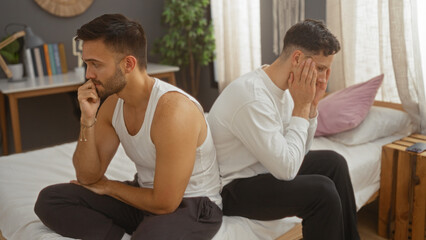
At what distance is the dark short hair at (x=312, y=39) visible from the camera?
1393mm

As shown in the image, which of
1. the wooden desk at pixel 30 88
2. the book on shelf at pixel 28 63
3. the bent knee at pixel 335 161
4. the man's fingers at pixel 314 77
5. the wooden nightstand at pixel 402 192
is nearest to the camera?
the man's fingers at pixel 314 77

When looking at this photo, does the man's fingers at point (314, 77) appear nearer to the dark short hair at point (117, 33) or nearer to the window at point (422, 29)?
the dark short hair at point (117, 33)

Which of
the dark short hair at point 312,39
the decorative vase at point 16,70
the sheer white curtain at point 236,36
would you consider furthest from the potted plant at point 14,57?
the dark short hair at point 312,39

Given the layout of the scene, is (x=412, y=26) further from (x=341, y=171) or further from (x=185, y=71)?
(x=185, y=71)

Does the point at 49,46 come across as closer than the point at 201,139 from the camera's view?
No

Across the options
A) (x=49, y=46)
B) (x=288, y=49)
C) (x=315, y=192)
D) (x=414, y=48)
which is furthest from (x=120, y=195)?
(x=49, y=46)

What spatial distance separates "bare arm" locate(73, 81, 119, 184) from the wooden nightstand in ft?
4.07

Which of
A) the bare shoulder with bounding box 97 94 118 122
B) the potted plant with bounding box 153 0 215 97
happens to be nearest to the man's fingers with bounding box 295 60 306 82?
the bare shoulder with bounding box 97 94 118 122

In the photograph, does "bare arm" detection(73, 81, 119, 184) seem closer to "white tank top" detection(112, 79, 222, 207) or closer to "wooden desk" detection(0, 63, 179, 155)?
"white tank top" detection(112, 79, 222, 207)

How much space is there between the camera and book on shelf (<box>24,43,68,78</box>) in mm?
3123

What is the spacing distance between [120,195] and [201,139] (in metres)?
0.32

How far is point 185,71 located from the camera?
13.1 ft

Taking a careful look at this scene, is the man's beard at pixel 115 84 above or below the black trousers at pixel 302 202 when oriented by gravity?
above

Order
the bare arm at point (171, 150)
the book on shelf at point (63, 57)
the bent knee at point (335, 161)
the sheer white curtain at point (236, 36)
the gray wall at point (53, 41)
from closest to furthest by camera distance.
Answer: the bare arm at point (171, 150), the bent knee at point (335, 161), the sheer white curtain at point (236, 36), the gray wall at point (53, 41), the book on shelf at point (63, 57)
